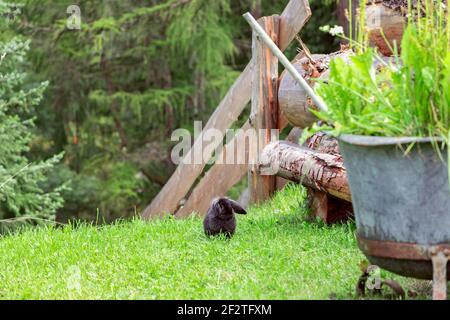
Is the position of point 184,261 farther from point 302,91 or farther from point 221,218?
point 302,91

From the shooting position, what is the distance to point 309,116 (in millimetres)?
6012

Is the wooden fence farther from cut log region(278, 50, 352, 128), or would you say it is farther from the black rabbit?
the black rabbit

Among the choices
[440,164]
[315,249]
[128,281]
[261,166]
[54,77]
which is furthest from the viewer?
[54,77]

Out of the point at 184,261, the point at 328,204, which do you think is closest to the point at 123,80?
the point at 328,204

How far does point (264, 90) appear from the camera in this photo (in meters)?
7.06

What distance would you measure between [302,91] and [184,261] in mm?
Result: 2008

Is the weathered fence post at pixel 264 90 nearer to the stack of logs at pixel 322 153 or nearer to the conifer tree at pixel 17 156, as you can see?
the stack of logs at pixel 322 153

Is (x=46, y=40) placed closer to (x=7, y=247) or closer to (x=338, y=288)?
(x=7, y=247)

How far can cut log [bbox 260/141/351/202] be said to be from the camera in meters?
5.23

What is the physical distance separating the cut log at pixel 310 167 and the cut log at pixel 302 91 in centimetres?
26

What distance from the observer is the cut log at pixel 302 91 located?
585 centimetres

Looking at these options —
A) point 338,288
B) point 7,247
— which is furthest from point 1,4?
point 338,288

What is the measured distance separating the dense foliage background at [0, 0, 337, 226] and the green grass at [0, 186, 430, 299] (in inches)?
250
